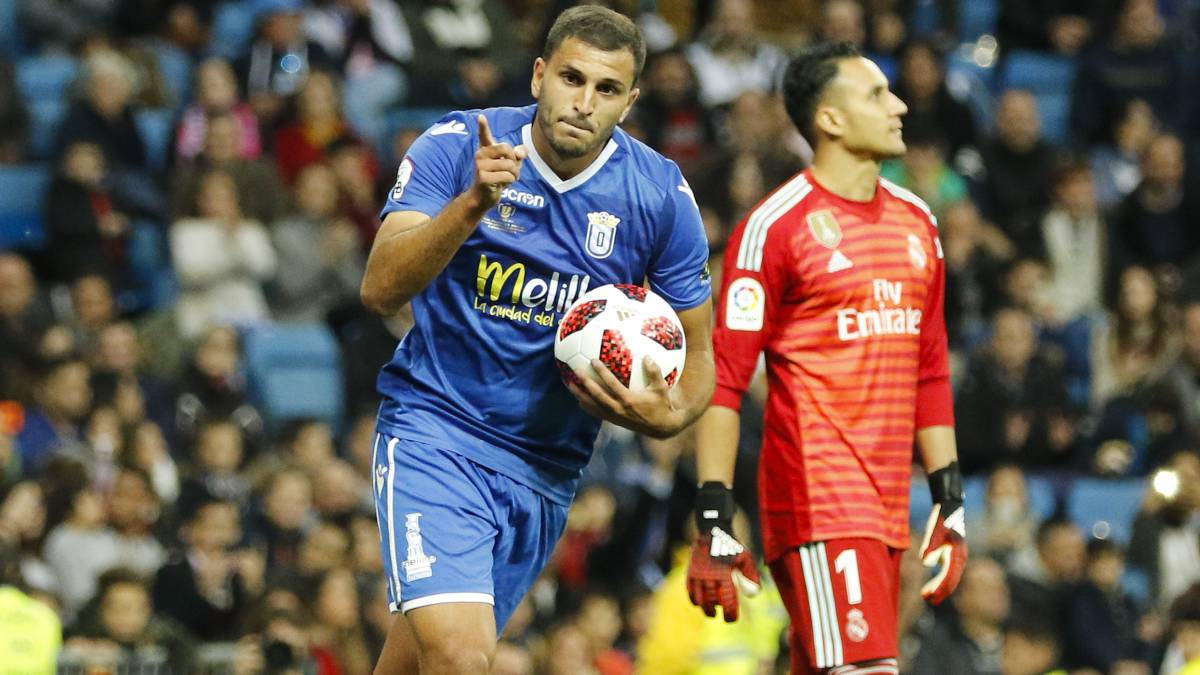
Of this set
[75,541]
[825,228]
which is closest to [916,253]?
[825,228]

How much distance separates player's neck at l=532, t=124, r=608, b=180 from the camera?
246 inches

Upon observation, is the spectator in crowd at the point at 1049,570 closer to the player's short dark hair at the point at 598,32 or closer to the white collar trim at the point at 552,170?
the white collar trim at the point at 552,170

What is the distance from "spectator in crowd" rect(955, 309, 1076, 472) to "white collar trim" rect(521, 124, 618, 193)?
7469 millimetres

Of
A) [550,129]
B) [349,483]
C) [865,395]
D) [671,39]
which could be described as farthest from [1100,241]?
[550,129]

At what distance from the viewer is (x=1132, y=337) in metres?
14.3

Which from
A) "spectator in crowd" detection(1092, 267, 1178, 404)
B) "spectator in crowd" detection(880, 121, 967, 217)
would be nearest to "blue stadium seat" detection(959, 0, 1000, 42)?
"spectator in crowd" detection(880, 121, 967, 217)

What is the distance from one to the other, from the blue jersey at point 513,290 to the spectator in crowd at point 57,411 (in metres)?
5.99

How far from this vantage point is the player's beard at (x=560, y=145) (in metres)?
6.11

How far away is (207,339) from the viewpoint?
12.5m

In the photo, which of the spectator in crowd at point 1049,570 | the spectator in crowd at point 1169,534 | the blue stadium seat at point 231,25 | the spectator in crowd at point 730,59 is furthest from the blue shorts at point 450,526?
the blue stadium seat at point 231,25

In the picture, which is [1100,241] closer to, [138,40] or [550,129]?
[138,40]

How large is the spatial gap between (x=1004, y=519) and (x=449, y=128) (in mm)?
7211

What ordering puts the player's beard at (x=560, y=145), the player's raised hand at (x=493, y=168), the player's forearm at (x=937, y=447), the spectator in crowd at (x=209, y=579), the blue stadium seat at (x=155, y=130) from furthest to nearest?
the blue stadium seat at (x=155, y=130)
the spectator in crowd at (x=209, y=579)
the player's forearm at (x=937, y=447)
the player's beard at (x=560, y=145)
the player's raised hand at (x=493, y=168)

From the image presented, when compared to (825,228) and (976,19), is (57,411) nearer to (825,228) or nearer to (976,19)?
(825,228)
